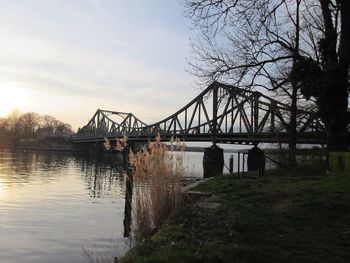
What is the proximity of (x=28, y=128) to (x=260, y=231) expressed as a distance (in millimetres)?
160359

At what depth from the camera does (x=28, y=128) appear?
162 metres

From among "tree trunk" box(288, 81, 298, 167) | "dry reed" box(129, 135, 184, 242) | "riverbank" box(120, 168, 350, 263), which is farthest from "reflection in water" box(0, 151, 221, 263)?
"tree trunk" box(288, 81, 298, 167)

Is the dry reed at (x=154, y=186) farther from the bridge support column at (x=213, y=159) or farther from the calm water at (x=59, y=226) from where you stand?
the bridge support column at (x=213, y=159)

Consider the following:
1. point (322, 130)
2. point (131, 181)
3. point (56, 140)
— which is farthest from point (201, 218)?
point (56, 140)

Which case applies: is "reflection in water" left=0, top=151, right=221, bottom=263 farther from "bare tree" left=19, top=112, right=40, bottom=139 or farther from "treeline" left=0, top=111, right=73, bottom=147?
"bare tree" left=19, top=112, right=40, bottom=139

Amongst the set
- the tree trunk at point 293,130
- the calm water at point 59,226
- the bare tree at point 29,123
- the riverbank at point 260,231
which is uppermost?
the bare tree at point 29,123

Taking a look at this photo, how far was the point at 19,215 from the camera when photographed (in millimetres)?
19172

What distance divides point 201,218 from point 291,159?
17.7 meters

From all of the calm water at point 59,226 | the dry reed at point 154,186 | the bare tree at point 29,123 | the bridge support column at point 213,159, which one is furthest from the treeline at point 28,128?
the dry reed at point 154,186

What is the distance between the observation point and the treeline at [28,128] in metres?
145

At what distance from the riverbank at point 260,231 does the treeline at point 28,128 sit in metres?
140

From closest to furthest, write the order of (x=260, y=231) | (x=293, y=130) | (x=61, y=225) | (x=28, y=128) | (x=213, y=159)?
(x=260, y=231), (x=61, y=225), (x=293, y=130), (x=213, y=159), (x=28, y=128)

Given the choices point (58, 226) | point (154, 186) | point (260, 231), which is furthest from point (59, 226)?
point (260, 231)

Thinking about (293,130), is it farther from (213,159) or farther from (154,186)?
(213,159)
